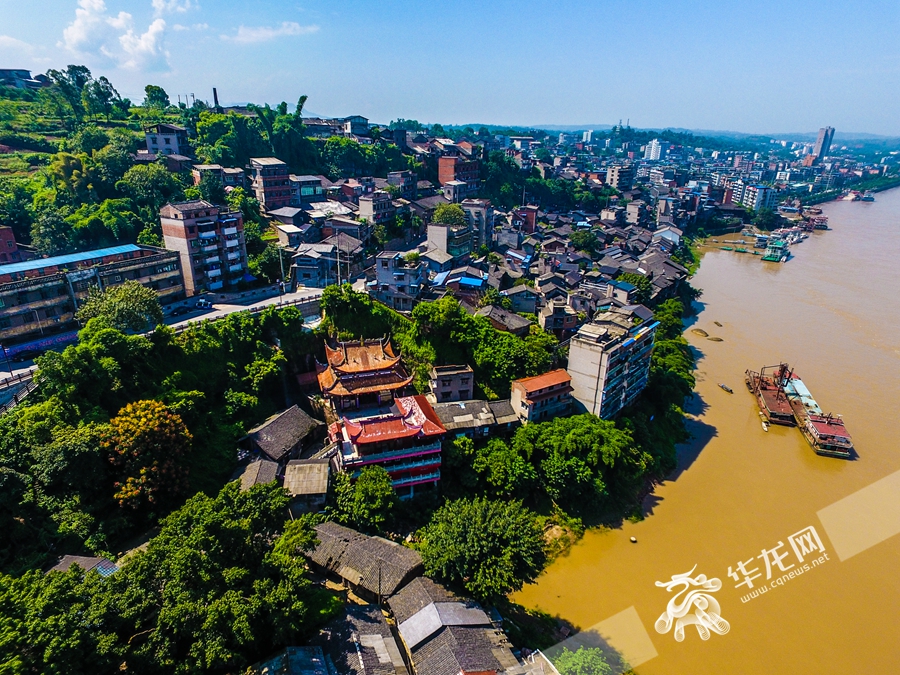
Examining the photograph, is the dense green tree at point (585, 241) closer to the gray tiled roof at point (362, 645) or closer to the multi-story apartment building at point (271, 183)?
the multi-story apartment building at point (271, 183)

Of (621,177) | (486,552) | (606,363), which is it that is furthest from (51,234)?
(621,177)

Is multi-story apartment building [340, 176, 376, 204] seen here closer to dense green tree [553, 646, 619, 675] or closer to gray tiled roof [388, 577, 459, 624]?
gray tiled roof [388, 577, 459, 624]

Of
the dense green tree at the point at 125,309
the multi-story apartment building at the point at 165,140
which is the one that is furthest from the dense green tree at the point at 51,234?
the multi-story apartment building at the point at 165,140

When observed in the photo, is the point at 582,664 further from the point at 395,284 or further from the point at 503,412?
the point at 395,284

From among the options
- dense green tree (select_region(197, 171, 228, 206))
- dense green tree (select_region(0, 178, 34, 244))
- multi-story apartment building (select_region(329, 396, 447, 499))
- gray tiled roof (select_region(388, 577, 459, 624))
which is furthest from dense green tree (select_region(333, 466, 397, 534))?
dense green tree (select_region(0, 178, 34, 244))

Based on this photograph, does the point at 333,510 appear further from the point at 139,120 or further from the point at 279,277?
the point at 139,120
